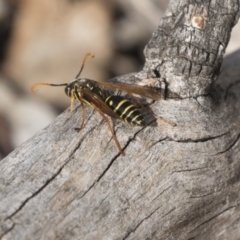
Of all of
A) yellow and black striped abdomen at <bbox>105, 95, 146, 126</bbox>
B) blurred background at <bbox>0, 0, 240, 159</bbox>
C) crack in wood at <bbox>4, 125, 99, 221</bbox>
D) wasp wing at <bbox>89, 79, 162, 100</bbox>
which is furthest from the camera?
blurred background at <bbox>0, 0, 240, 159</bbox>

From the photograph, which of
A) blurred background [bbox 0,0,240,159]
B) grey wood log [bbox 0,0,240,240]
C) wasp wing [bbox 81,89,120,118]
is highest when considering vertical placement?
blurred background [bbox 0,0,240,159]

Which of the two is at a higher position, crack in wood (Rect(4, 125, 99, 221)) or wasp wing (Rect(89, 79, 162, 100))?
wasp wing (Rect(89, 79, 162, 100))

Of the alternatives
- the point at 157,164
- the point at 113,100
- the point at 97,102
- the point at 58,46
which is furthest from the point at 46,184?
the point at 58,46

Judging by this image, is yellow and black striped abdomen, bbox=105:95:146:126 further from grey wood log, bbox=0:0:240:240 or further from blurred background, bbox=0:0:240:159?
blurred background, bbox=0:0:240:159

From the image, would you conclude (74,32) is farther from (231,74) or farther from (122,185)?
(122,185)

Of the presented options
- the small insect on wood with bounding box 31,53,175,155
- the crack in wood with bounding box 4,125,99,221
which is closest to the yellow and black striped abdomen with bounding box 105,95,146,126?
the small insect on wood with bounding box 31,53,175,155

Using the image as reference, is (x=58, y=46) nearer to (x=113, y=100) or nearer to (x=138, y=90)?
(x=113, y=100)
